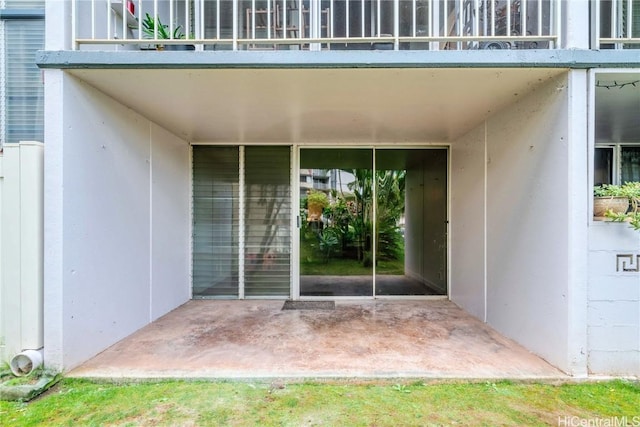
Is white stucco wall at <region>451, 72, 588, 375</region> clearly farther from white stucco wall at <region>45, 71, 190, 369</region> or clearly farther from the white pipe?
the white pipe

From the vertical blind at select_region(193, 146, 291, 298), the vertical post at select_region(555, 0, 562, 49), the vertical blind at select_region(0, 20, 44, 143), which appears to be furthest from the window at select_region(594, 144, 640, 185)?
the vertical blind at select_region(0, 20, 44, 143)

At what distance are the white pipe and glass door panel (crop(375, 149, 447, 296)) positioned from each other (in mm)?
3694

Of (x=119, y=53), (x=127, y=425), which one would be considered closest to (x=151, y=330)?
(x=127, y=425)

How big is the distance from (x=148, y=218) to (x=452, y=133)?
3812 millimetres

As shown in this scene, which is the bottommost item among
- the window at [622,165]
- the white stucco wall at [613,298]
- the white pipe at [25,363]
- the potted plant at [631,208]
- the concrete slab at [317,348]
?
the concrete slab at [317,348]

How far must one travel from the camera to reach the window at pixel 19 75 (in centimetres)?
331

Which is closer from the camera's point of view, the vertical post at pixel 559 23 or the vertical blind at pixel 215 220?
the vertical post at pixel 559 23

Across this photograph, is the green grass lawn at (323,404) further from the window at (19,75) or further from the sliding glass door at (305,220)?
the window at (19,75)

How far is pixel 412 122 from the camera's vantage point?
341 centimetres

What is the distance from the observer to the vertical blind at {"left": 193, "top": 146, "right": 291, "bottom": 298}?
4387 millimetres

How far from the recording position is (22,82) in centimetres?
333

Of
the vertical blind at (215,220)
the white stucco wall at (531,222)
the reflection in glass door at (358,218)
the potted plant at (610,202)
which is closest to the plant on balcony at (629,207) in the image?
the potted plant at (610,202)

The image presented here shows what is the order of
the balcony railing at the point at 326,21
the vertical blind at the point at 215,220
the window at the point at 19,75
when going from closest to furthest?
the balcony railing at the point at 326,21, the window at the point at 19,75, the vertical blind at the point at 215,220

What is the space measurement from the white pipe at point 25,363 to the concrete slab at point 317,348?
289mm
